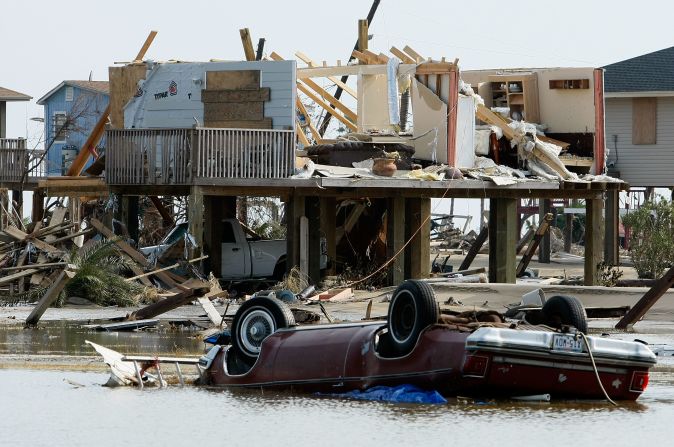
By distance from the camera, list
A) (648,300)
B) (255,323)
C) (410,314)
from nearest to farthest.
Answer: (410,314) < (255,323) < (648,300)

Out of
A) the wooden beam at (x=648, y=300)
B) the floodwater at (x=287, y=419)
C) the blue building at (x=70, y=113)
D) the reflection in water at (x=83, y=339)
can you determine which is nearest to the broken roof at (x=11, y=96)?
the blue building at (x=70, y=113)

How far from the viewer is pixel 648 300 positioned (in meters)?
23.7

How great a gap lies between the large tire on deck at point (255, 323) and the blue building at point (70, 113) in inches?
1483

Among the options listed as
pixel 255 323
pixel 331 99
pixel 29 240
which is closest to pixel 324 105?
pixel 331 99

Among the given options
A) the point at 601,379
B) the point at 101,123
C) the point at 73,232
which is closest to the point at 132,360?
the point at 601,379

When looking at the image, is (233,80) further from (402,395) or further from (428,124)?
(402,395)

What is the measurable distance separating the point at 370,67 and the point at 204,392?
2029cm

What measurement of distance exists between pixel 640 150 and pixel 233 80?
15893mm

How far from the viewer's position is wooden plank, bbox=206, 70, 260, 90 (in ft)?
116

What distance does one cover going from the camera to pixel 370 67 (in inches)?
1454

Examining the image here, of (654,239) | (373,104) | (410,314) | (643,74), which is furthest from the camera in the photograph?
(643,74)

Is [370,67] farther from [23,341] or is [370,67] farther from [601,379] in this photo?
[601,379]

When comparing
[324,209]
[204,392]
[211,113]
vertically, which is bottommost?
[204,392]

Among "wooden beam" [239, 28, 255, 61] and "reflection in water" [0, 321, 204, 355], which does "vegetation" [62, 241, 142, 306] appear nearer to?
"reflection in water" [0, 321, 204, 355]
